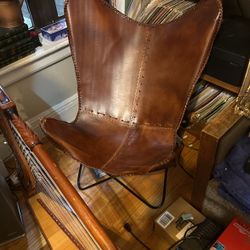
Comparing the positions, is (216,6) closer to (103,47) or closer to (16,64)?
(103,47)

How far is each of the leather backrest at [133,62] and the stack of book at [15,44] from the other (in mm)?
320

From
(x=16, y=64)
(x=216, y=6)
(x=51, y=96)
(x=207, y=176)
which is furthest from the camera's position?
(x=51, y=96)

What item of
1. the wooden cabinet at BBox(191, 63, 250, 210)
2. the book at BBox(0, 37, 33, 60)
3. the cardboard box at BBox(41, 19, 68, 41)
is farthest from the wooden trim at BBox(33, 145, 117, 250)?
the cardboard box at BBox(41, 19, 68, 41)

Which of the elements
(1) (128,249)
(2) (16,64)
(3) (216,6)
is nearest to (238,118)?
(3) (216,6)

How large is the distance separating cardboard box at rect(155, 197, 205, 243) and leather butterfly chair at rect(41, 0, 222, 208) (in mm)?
105

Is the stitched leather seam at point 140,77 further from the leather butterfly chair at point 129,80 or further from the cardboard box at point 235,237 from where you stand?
the cardboard box at point 235,237

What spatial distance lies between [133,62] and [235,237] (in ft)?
2.71

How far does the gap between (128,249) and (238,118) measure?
2.39 feet

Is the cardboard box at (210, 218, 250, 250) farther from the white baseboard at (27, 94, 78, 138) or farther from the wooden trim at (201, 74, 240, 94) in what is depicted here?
the white baseboard at (27, 94, 78, 138)

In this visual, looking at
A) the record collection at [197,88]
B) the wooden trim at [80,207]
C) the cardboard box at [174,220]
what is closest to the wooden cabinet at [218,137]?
the cardboard box at [174,220]

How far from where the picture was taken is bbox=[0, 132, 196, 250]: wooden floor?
1.29 m

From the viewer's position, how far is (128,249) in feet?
4.12

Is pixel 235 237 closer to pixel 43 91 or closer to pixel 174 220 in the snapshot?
pixel 174 220

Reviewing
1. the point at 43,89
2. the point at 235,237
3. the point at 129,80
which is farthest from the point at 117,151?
the point at 43,89
